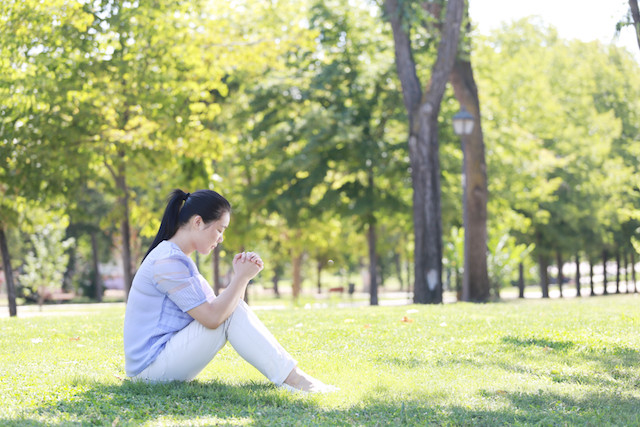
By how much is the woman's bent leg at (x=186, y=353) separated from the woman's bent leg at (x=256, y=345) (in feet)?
0.27

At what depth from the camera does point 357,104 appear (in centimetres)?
2384

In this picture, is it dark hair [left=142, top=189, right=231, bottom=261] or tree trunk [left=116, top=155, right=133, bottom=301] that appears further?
tree trunk [left=116, top=155, right=133, bottom=301]

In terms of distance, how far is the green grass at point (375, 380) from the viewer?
4629 mm

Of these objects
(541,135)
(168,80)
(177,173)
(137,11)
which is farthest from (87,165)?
(541,135)

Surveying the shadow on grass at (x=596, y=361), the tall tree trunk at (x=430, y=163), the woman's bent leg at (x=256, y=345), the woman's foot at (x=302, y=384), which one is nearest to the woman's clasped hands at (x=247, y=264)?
the woman's bent leg at (x=256, y=345)

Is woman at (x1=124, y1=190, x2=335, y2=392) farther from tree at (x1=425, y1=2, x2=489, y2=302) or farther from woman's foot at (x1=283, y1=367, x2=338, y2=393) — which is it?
tree at (x1=425, y1=2, x2=489, y2=302)

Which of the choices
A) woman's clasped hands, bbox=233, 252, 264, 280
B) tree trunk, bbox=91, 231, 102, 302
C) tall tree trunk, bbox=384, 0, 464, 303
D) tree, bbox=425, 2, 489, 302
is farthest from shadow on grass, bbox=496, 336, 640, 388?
tree trunk, bbox=91, 231, 102, 302

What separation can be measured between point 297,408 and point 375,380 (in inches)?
44.6

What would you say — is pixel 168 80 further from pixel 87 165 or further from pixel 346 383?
pixel 346 383

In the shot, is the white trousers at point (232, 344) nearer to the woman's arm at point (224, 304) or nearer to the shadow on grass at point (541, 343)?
the woman's arm at point (224, 304)

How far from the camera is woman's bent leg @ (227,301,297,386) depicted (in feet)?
16.5

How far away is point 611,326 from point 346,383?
490 cm

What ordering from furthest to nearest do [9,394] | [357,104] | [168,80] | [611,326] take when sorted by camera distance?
[357,104], [168,80], [611,326], [9,394]

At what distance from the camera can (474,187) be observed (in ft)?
65.9
